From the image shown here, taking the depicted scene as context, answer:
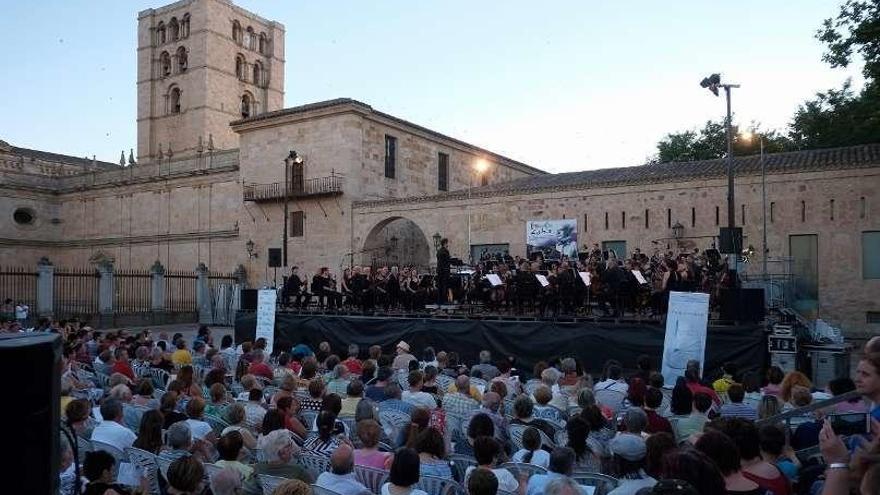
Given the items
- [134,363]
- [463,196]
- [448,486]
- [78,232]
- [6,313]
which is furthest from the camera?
[78,232]

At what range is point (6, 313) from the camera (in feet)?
79.1

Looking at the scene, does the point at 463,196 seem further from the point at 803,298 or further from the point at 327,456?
the point at 327,456

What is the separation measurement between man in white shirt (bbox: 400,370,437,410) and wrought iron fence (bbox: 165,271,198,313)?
79.8 feet

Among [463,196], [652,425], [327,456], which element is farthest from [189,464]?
[463,196]

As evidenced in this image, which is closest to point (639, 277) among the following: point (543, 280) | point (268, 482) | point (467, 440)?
point (543, 280)

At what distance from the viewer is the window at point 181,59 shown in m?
51.6

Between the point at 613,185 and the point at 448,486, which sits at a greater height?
the point at 613,185

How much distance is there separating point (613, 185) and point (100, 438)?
842 inches

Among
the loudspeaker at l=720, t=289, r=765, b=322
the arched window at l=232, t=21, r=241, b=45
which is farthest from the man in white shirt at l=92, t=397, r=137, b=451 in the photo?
the arched window at l=232, t=21, r=241, b=45

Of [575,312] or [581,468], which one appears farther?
[575,312]

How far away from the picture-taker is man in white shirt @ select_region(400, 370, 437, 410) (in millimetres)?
7641

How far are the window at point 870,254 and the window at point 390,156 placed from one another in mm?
19651

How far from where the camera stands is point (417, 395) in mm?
7758

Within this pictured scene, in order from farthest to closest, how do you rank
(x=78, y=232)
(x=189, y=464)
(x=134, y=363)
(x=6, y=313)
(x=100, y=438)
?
1. (x=78, y=232)
2. (x=6, y=313)
3. (x=134, y=363)
4. (x=100, y=438)
5. (x=189, y=464)
